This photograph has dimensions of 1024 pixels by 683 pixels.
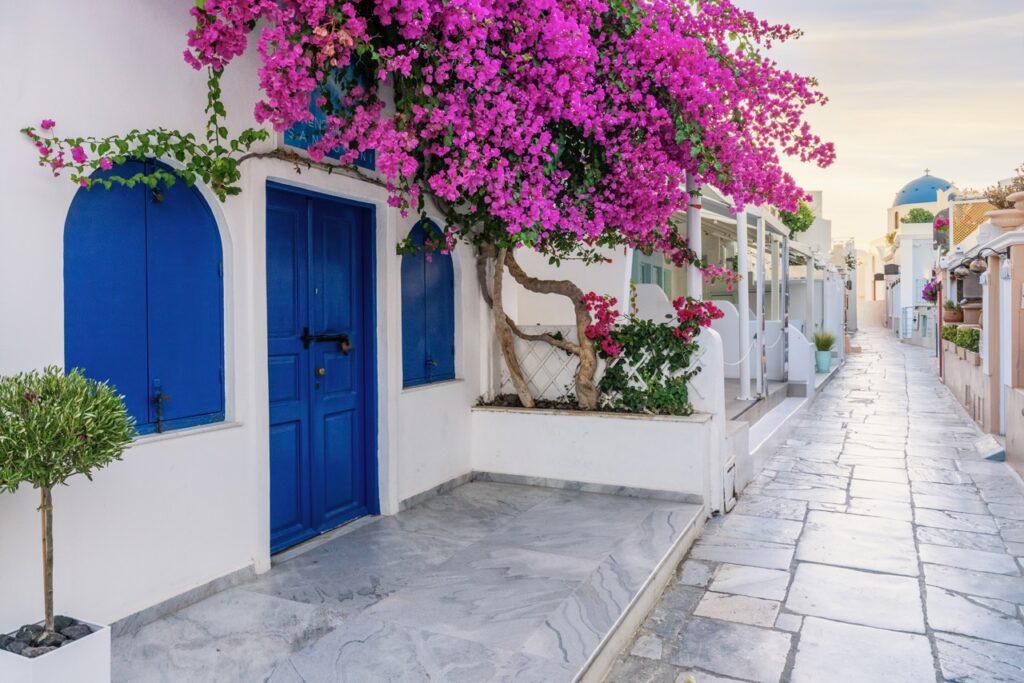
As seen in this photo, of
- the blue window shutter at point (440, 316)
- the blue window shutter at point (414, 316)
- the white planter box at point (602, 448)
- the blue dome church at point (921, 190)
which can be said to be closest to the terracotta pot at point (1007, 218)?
the white planter box at point (602, 448)

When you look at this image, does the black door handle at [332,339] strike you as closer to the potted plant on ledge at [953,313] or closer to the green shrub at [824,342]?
the potted plant on ledge at [953,313]

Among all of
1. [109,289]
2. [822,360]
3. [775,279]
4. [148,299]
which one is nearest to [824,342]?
[822,360]

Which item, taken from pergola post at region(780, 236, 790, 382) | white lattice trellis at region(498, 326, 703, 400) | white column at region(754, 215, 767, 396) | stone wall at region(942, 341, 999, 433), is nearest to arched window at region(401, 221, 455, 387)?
white lattice trellis at region(498, 326, 703, 400)

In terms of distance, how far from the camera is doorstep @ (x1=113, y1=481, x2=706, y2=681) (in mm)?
2959

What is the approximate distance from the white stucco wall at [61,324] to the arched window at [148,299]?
87 mm

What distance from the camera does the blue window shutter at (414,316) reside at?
5.38 metres

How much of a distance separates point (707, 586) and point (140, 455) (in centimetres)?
314

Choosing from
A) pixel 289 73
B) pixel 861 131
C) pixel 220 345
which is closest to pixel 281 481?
pixel 220 345

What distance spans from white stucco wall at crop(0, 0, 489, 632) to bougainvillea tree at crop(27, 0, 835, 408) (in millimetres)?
236

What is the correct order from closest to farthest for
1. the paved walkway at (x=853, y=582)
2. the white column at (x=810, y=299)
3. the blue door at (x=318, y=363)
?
the paved walkway at (x=853, y=582)
the blue door at (x=318, y=363)
the white column at (x=810, y=299)

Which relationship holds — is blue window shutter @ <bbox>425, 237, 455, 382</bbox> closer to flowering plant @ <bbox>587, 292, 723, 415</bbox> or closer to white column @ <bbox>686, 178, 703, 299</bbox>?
flowering plant @ <bbox>587, 292, 723, 415</bbox>

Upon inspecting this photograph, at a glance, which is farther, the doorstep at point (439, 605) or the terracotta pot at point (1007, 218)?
the terracotta pot at point (1007, 218)

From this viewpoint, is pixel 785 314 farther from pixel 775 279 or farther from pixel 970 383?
pixel 970 383

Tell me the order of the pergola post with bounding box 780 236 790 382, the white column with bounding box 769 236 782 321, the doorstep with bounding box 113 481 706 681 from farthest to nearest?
1. the white column with bounding box 769 236 782 321
2. the pergola post with bounding box 780 236 790 382
3. the doorstep with bounding box 113 481 706 681
